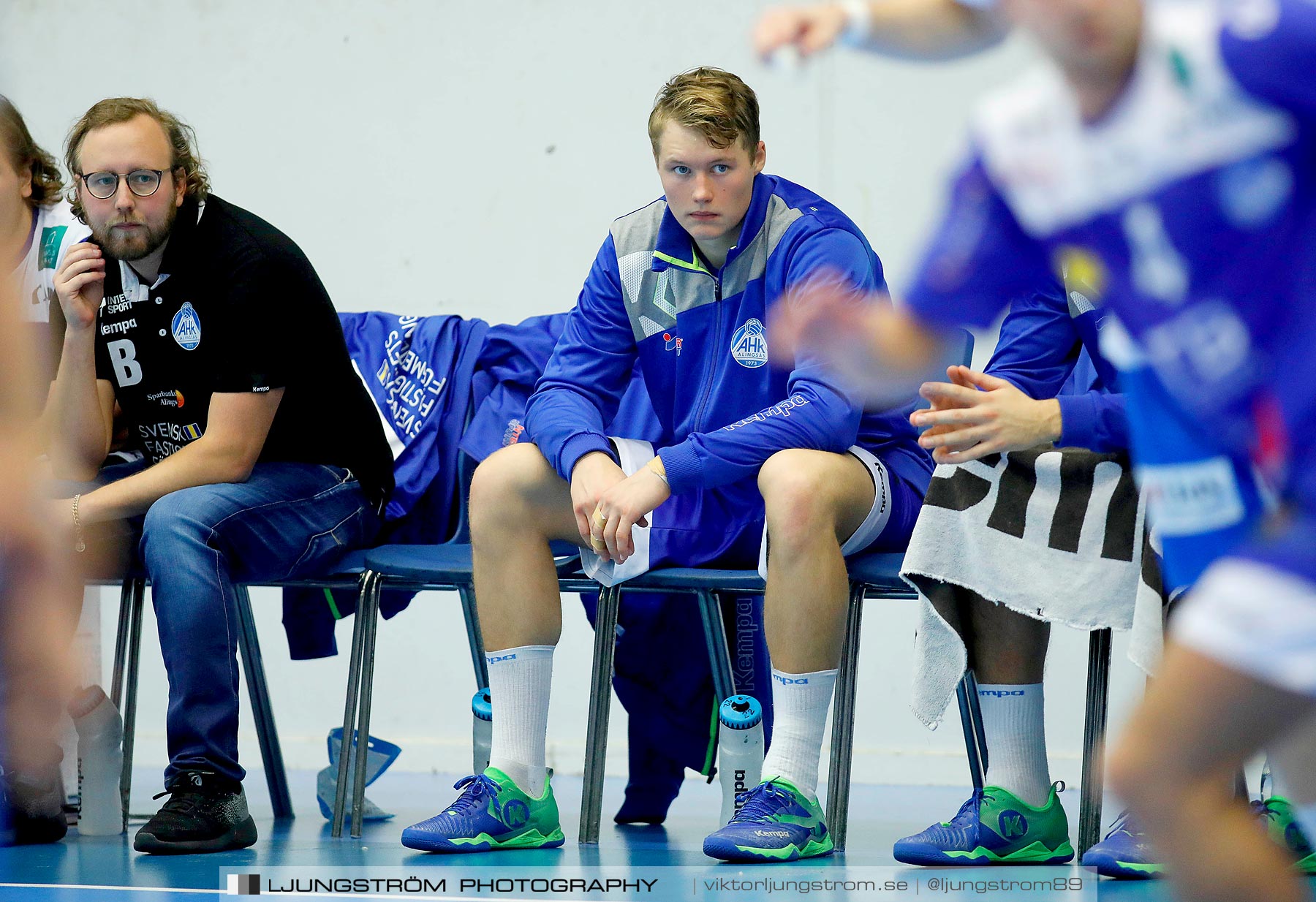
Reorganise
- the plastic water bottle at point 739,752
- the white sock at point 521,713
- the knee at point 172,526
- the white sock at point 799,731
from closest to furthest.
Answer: the white sock at point 799,731 < the white sock at point 521,713 < the knee at point 172,526 < the plastic water bottle at point 739,752

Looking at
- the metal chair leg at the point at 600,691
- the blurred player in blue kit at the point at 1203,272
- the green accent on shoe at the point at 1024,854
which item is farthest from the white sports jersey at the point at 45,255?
the blurred player in blue kit at the point at 1203,272

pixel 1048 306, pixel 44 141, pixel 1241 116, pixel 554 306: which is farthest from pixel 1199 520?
pixel 44 141

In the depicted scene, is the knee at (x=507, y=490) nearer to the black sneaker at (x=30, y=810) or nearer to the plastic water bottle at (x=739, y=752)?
the plastic water bottle at (x=739, y=752)

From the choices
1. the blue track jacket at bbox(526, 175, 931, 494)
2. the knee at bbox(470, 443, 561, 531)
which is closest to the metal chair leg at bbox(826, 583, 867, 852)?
the blue track jacket at bbox(526, 175, 931, 494)

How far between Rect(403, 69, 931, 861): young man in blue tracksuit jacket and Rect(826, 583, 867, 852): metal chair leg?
0.10 meters

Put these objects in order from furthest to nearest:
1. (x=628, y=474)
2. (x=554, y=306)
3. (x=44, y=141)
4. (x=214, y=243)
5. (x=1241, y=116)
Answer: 1. (x=44, y=141)
2. (x=554, y=306)
3. (x=214, y=243)
4. (x=628, y=474)
5. (x=1241, y=116)

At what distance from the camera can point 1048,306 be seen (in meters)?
2.54

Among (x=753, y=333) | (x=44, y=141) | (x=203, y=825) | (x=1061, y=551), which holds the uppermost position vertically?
(x=44, y=141)

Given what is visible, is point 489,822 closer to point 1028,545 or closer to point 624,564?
point 624,564

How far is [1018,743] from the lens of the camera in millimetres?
2328

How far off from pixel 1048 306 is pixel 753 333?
0.52 meters

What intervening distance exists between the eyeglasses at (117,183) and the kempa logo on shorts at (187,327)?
0.22 m

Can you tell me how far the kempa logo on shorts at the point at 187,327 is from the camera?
9.21 ft

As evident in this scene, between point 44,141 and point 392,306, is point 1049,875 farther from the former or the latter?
point 44,141
